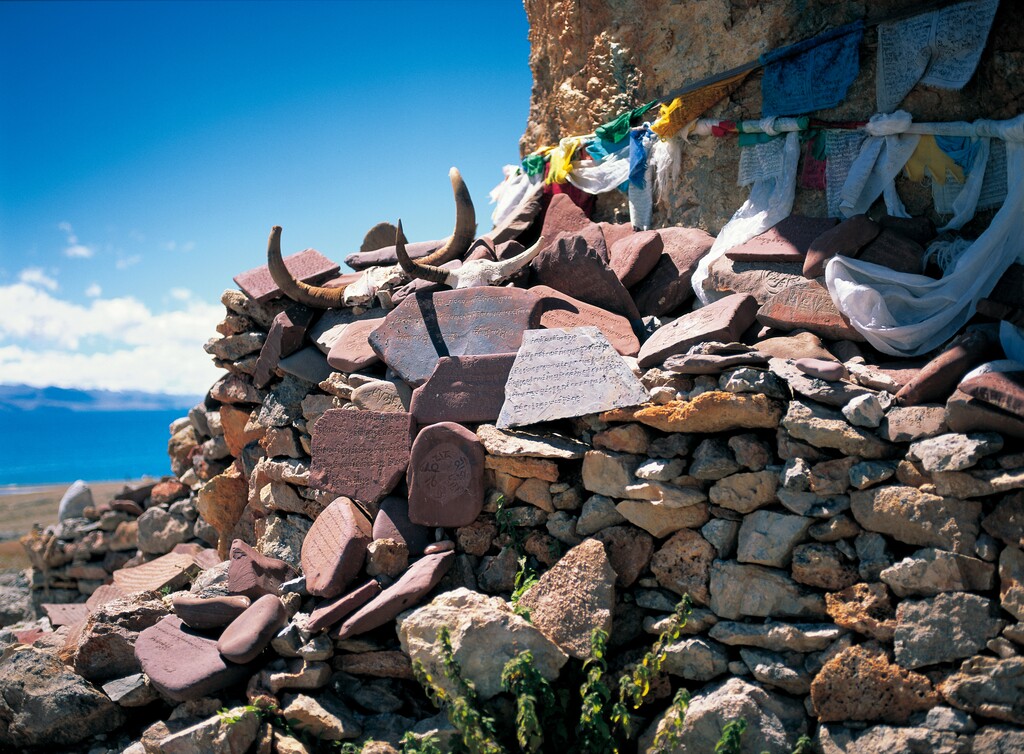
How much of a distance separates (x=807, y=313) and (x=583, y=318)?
143 cm

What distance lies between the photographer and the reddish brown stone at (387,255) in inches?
299

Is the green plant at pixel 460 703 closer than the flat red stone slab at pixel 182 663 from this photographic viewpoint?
Yes

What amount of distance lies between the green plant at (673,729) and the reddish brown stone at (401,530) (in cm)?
175

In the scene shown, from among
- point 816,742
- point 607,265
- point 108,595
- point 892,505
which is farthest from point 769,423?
point 108,595

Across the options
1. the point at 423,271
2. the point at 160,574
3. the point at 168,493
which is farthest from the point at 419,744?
the point at 168,493

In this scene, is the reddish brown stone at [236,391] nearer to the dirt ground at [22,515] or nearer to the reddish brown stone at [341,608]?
the reddish brown stone at [341,608]

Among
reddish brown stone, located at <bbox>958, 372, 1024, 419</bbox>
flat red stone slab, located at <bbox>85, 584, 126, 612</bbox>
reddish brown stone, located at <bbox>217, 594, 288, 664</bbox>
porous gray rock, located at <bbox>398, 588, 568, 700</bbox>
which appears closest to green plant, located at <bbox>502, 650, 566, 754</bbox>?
porous gray rock, located at <bbox>398, 588, 568, 700</bbox>

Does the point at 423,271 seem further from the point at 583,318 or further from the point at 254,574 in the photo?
the point at 254,574

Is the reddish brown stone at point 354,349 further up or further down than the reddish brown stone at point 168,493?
further up

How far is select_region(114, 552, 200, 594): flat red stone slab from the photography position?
7.45 metres

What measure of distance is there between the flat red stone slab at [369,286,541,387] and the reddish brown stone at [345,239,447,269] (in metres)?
1.43

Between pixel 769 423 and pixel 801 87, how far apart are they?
2841 mm

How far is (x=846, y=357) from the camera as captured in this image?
498 cm

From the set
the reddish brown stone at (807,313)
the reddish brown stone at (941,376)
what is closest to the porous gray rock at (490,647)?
the reddish brown stone at (941,376)
